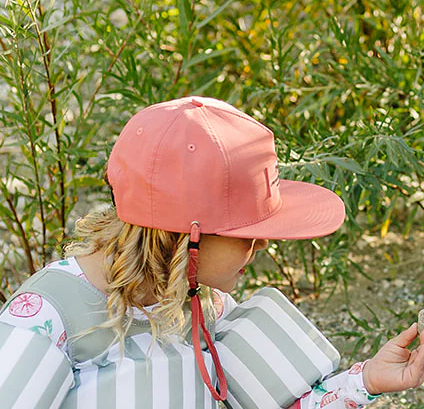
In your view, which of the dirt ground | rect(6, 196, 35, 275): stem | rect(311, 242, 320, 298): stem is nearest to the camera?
rect(6, 196, 35, 275): stem

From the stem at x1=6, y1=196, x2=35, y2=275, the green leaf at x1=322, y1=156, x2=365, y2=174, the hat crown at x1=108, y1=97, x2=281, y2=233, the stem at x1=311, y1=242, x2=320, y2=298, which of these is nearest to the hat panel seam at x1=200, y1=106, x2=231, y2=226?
the hat crown at x1=108, y1=97, x2=281, y2=233

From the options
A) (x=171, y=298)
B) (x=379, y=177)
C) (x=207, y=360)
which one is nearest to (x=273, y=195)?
(x=171, y=298)

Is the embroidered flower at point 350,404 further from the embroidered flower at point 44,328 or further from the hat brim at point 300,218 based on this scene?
the embroidered flower at point 44,328

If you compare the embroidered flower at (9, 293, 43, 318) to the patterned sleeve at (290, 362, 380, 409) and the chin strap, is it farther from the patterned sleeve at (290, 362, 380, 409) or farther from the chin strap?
the patterned sleeve at (290, 362, 380, 409)

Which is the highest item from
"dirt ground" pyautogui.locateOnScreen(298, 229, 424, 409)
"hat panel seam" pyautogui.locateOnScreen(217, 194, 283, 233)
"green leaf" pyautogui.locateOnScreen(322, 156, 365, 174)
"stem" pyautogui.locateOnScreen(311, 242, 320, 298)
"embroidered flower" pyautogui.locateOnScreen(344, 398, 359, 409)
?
"hat panel seam" pyautogui.locateOnScreen(217, 194, 283, 233)

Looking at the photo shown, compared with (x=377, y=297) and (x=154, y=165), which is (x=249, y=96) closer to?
(x=377, y=297)

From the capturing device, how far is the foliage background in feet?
4.85

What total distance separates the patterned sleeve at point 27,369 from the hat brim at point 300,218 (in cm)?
30

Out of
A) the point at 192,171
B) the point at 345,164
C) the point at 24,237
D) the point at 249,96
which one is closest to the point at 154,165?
the point at 192,171

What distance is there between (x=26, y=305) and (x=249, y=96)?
36.5 inches

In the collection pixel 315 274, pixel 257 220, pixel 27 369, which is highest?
pixel 257 220

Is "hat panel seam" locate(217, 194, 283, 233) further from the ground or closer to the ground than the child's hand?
further from the ground

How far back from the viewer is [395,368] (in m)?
1.10

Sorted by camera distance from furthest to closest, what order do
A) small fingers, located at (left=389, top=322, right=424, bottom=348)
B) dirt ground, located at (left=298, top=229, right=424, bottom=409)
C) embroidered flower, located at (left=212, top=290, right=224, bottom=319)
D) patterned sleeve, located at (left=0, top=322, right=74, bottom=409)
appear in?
dirt ground, located at (left=298, top=229, right=424, bottom=409), embroidered flower, located at (left=212, top=290, right=224, bottom=319), small fingers, located at (left=389, top=322, right=424, bottom=348), patterned sleeve, located at (left=0, top=322, right=74, bottom=409)
